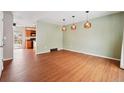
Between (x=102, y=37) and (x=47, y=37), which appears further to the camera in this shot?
(x=47, y=37)

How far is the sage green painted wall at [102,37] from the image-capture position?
192 inches

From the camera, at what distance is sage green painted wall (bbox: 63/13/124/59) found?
4.88 m

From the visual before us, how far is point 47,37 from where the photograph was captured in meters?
7.16

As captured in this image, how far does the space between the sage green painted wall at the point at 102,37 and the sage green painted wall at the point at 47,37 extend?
149cm

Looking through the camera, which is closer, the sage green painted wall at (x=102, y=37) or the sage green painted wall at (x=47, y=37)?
the sage green painted wall at (x=102, y=37)

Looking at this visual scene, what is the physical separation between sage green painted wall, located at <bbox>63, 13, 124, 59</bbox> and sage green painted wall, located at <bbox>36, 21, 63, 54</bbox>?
58.6 inches

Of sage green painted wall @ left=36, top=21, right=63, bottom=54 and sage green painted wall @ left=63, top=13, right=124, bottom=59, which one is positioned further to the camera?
sage green painted wall @ left=36, top=21, right=63, bottom=54

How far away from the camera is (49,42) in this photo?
7430 mm

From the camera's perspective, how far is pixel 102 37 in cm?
559

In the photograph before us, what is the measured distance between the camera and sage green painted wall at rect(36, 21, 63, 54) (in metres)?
6.48

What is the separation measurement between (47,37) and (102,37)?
12.3 ft
